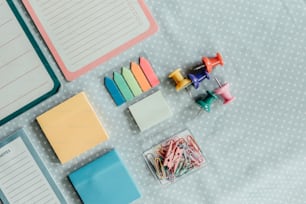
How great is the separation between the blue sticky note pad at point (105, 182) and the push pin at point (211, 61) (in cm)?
21

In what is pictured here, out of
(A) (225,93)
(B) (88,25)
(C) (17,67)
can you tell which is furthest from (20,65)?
(A) (225,93)

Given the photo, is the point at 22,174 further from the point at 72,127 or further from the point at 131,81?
the point at 131,81

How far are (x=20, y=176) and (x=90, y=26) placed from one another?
0.93 ft

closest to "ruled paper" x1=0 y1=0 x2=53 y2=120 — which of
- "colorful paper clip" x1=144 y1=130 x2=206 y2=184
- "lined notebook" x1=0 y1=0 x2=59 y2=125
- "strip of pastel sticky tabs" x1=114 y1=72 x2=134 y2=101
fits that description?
"lined notebook" x1=0 y1=0 x2=59 y2=125

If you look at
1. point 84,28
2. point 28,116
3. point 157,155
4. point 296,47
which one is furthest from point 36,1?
point 296,47

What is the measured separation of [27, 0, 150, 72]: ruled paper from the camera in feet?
2.74

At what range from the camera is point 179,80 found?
83cm

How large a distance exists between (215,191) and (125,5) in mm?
359

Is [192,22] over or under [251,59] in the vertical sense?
over

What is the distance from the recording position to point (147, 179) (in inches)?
34.2

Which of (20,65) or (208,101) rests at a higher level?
(20,65)

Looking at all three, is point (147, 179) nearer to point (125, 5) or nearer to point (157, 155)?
point (157, 155)

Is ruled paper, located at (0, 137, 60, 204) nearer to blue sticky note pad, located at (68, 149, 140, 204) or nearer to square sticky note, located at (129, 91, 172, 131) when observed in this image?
blue sticky note pad, located at (68, 149, 140, 204)

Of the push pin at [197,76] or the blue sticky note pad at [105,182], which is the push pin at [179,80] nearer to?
the push pin at [197,76]
